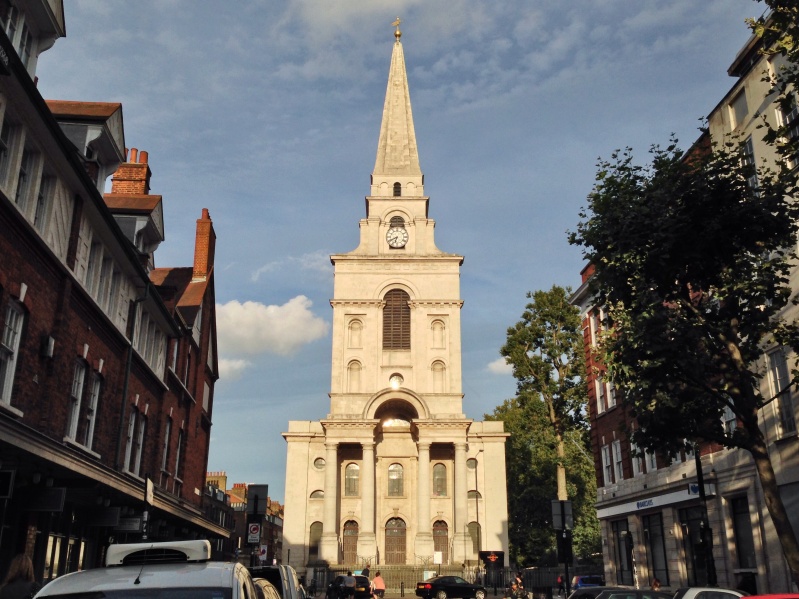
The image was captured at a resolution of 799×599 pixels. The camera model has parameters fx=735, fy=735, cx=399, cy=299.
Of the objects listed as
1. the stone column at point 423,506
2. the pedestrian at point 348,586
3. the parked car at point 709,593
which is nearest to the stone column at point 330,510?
the stone column at point 423,506

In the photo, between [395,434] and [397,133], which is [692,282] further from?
[397,133]

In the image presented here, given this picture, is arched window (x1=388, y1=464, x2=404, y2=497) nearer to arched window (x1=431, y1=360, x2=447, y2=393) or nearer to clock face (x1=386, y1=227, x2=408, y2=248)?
arched window (x1=431, y1=360, x2=447, y2=393)

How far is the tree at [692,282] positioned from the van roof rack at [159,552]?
34.9ft

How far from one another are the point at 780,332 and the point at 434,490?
42.6 meters

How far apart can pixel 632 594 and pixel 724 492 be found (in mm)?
10544

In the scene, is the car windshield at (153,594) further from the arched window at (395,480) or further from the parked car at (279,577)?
the arched window at (395,480)

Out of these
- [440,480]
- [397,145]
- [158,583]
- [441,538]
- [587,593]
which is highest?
[397,145]

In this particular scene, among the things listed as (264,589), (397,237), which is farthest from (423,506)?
(264,589)

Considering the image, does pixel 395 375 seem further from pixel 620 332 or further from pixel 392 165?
pixel 620 332

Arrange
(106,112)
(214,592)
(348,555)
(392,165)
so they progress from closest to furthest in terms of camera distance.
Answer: (214,592) < (106,112) < (348,555) < (392,165)

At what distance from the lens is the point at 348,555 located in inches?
2126

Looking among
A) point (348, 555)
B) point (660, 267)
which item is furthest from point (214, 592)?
point (348, 555)

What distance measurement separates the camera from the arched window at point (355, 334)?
194ft

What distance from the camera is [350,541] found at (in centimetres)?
5466
